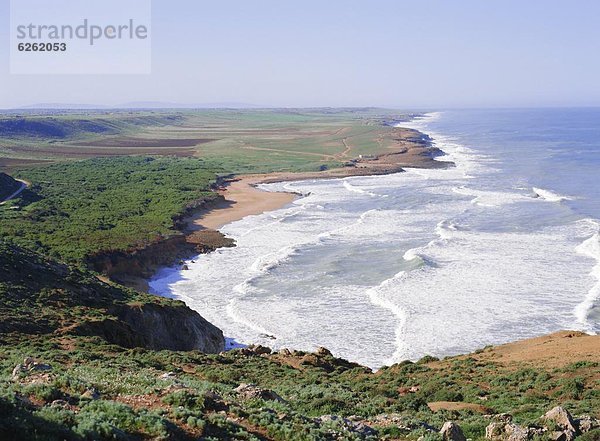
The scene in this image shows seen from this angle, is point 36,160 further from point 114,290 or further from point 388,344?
A: point 388,344

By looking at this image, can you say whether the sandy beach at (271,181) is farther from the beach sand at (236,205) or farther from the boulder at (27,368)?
the boulder at (27,368)

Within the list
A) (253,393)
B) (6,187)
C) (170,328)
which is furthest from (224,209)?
(253,393)

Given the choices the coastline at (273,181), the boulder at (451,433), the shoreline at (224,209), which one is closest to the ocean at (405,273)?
the shoreline at (224,209)

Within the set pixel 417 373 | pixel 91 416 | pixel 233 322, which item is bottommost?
pixel 233 322

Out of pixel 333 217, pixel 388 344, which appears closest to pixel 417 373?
pixel 388 344

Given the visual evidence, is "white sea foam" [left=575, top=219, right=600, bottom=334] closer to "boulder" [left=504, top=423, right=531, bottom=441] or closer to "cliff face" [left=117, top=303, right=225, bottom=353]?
"cliff face" [left=117, top=303, right=225, bottom=353]

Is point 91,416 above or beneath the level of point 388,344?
above

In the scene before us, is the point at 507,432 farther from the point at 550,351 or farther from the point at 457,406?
the point at 550,351
